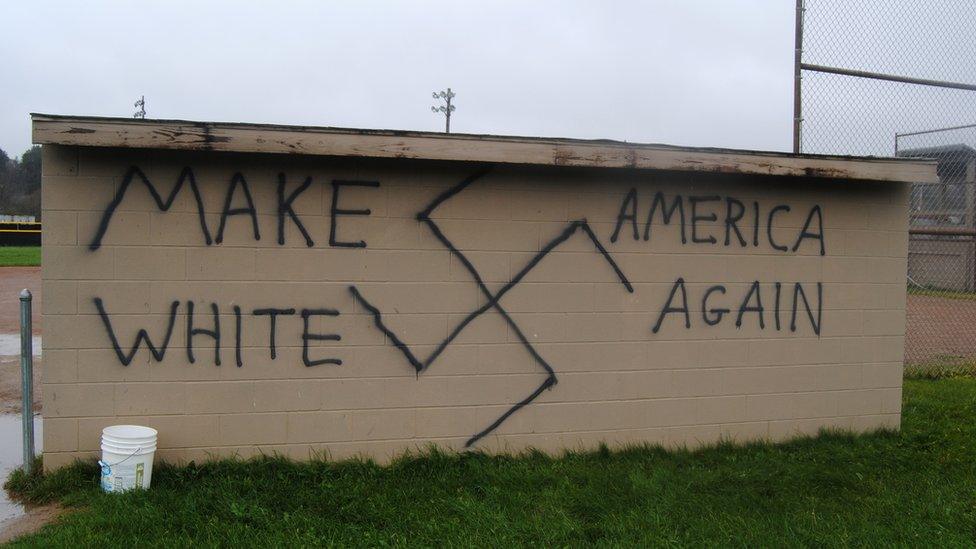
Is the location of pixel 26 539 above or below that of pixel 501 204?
below

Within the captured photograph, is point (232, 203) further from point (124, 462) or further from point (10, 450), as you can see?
point (10, 450)

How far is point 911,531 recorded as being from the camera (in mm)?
4324

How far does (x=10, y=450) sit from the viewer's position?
5777mm

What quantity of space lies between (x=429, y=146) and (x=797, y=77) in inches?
145

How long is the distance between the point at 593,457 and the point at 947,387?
447 cm

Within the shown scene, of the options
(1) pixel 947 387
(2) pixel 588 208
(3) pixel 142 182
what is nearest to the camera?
(3) pixel 142 182

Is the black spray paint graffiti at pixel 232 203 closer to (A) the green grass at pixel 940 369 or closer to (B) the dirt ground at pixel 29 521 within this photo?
(B) the dirt ground at pixel 29 521

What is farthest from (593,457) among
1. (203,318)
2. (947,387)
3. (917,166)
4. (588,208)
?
(947,387)

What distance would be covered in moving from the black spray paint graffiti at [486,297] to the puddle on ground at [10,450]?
2.25m

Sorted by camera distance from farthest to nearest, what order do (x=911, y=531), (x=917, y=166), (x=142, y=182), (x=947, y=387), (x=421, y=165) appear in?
1. (x=947, y=387)
2. (x=917, y=166)
3. (x=421, y=165)
4. (x=142, y=182)
5. (x=911, y=531)

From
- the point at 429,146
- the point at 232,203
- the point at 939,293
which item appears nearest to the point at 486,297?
the point at 429,146

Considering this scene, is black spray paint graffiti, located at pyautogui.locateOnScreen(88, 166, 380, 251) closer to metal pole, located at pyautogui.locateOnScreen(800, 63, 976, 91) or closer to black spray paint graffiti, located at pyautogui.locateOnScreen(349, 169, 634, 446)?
black spray paint graffiti, located at pyautogui.locateOnScreen(349, 169, 634, 446)

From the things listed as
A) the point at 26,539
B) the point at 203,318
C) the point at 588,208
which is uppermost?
the point at 588,208

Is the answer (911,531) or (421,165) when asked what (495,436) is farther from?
(911,531)
